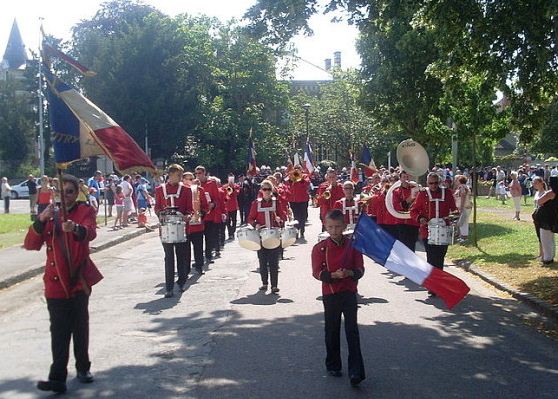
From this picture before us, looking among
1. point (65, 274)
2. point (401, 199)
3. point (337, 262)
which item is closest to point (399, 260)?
point (337, 262)

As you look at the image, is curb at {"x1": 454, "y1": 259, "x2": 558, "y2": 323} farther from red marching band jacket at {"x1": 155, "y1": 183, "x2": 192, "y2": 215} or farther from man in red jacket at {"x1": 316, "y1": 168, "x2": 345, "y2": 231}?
red marching band jacket at {"x1": 155, "y1": 183, "x2": 192, "y2": 215}

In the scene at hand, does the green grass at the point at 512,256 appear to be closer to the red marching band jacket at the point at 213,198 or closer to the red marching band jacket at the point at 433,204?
the red marching band jacket at the point at 433,204

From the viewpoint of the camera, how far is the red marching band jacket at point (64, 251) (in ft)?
21.1

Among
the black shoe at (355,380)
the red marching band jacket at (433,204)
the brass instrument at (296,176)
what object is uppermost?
the brass instrument at (296,176)

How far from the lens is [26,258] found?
1623 centimetres

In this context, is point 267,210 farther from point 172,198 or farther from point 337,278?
point 337,278

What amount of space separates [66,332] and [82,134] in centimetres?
183

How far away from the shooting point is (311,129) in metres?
65.4

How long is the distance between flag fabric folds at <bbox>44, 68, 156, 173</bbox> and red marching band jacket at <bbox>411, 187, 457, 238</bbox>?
5.87m

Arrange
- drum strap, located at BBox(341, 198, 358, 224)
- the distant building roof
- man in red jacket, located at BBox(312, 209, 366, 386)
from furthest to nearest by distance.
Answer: the distant building roof
drum strap, located at BBox(341, 198, 358, 224)
man in red jacket, located at BBox(312, 209, 366, 386)

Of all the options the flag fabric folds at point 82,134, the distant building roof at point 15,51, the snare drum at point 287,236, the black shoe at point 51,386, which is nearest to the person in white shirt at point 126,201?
the snare drum at point 287,236

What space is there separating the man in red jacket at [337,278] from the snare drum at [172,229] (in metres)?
5.19

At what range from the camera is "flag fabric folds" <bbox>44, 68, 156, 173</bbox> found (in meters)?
6.64

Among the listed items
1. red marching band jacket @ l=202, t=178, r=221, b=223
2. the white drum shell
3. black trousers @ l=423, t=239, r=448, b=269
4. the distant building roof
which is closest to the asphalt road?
black trousers @ l=423, t=239, r=448, b=269
